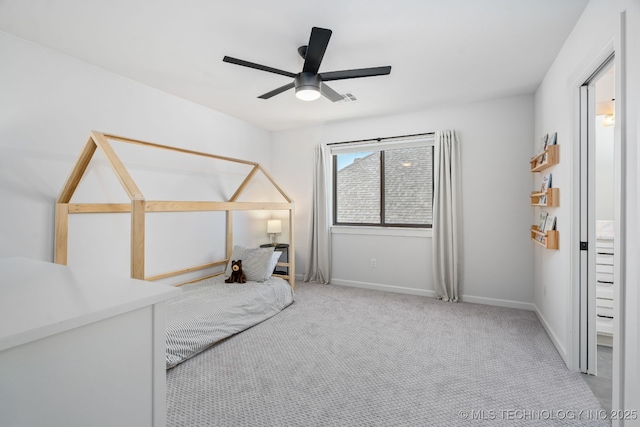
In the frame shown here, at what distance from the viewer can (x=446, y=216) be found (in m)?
3.77

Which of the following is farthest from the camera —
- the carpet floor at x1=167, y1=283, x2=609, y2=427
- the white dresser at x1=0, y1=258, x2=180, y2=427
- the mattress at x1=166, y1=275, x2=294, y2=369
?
the mattress at x1=166, y1=275, x2=294, y2=369

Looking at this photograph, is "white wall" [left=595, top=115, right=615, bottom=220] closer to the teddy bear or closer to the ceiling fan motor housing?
the ceiling fan motor housing

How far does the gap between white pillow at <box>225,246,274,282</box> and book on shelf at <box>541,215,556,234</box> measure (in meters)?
2.71

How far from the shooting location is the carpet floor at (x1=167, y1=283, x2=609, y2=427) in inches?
66.8

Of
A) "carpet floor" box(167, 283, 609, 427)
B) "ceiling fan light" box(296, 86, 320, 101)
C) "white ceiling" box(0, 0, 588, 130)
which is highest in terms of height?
"white ceiling" box(0, 0, 588, 130)

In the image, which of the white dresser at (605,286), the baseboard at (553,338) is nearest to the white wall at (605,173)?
the white dresser at (605,286)

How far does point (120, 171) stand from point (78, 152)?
3.10 feet

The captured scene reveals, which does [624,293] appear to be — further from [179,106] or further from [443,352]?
[179,106]

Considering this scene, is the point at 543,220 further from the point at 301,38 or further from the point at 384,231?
the point at 301,38

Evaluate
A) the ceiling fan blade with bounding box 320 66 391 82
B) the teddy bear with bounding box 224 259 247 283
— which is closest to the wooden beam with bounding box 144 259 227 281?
the teddy bear with bounding box 224 259 247 283

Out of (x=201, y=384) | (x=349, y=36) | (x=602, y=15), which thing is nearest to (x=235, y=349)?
(x=201, y=384)

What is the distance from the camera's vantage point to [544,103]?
2914 mm

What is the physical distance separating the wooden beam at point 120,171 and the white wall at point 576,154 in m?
2.60

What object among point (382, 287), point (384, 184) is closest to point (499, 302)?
point (382, 287)
